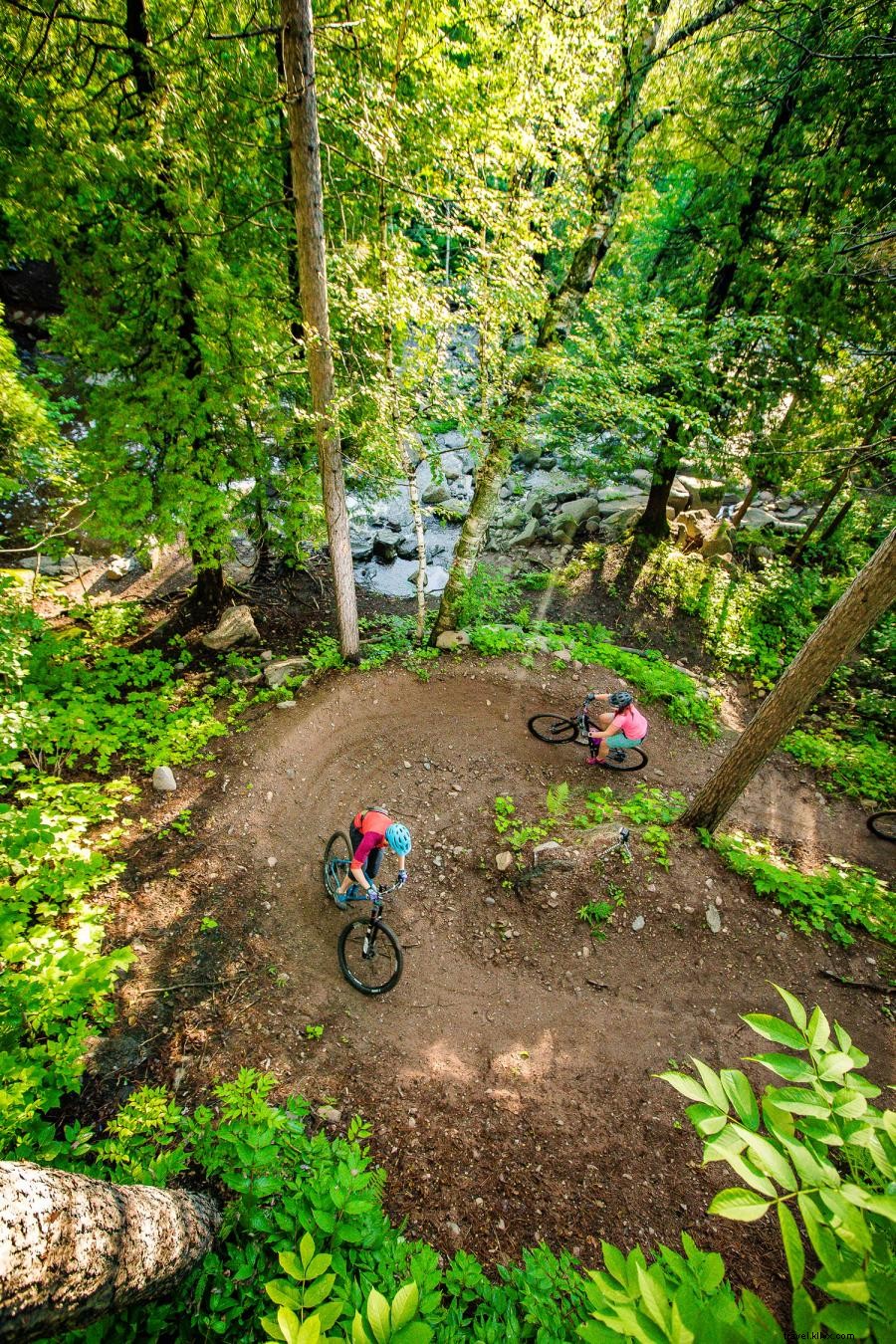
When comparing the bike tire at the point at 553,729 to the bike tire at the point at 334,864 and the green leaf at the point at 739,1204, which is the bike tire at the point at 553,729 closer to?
the bike tire at the point at 334,864

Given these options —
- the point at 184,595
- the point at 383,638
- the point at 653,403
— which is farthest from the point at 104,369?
the point at 653,403

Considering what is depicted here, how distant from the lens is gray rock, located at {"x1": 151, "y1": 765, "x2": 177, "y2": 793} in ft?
25.6

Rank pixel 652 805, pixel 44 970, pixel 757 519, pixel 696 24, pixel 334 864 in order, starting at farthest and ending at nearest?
1. pixel 757 519
2. pixel 652 805
3. pixel 696 24
4. pixel 334 864
5. pixel 44 970

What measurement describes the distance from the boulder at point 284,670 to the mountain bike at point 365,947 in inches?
158

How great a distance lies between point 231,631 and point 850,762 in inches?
531

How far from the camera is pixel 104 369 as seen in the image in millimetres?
8258

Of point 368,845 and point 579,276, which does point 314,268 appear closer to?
point 579,276

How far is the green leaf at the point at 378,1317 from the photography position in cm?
151

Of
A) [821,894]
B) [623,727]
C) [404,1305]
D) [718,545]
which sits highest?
[718,545]

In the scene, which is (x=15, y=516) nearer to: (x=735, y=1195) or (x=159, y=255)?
(x=159, y=255)

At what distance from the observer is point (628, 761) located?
9.98m

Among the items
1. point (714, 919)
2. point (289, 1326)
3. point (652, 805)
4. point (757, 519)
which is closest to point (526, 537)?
point (757, 519)

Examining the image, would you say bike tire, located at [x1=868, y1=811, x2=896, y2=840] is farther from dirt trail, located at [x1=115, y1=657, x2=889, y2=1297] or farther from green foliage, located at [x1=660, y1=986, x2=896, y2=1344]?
green foliage, located at [x1=660, y1=986, x2=896, y2=1344]

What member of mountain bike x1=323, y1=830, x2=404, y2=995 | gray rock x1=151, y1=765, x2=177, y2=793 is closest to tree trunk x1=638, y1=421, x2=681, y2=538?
mountain bike x1=323, y1=830, x2=404, y2=995
